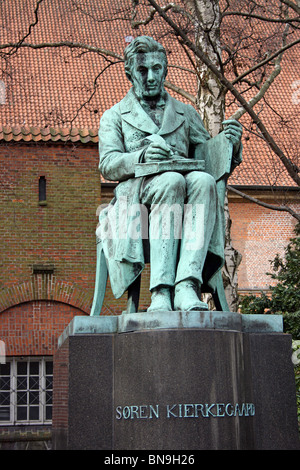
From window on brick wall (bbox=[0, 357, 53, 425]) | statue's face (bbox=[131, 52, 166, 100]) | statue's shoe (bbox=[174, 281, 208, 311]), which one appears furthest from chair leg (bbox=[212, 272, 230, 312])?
window on brick wall (bbox=[0, 357, 53, 425])

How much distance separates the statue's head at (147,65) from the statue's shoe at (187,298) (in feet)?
4.77

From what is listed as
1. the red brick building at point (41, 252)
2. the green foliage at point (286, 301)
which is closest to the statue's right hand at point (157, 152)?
the green foliage at point (286, 301)

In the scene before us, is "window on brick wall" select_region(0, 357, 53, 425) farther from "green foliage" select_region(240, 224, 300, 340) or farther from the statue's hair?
the statue's hair

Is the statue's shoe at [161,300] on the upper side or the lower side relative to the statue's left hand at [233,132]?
lower

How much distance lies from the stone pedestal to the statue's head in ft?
5.54

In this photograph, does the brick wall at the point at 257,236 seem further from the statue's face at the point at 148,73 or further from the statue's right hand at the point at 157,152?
the statue's right hand at the point at 157,152

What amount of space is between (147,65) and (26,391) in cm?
984

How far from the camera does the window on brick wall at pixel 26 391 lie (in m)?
13.5

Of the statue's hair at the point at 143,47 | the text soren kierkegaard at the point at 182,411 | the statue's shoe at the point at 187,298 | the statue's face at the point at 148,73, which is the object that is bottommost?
the text soren kierkegaard at the point at 182,411

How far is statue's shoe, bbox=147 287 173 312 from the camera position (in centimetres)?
437

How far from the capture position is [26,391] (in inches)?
540

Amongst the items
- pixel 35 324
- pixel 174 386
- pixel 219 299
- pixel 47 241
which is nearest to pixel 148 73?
pixel 219 299

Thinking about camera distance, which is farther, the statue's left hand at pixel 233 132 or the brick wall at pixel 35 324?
the brick wall at pixel 35 324

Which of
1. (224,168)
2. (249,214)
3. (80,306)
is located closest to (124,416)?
(224,168)
